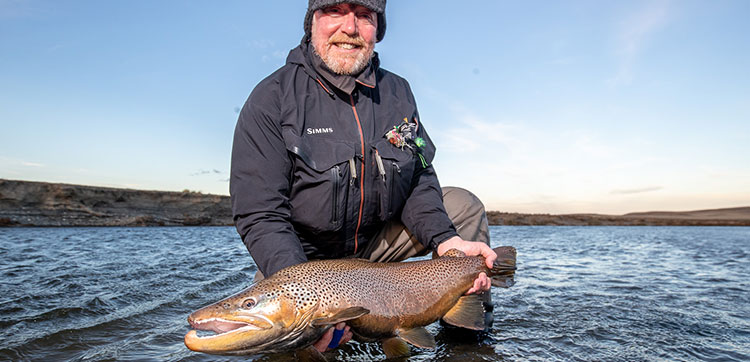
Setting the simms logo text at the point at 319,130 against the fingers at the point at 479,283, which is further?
the simms logo text at the point at 319,130

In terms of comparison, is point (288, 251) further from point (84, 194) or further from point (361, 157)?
point (84, 194)

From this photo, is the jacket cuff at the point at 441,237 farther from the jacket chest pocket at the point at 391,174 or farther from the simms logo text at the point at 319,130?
the simms logo text at the point at 319,130

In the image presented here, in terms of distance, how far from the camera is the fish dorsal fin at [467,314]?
3.00 m

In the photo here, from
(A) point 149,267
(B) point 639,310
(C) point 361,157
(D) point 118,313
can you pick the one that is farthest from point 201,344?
(A) point 149,267

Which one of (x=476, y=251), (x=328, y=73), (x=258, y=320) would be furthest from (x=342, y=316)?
(x=328, y=73)

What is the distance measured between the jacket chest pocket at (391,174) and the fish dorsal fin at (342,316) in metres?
1.18

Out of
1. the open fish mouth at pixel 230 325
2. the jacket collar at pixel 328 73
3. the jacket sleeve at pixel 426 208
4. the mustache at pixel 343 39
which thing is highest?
the mustache at pixel 343 39

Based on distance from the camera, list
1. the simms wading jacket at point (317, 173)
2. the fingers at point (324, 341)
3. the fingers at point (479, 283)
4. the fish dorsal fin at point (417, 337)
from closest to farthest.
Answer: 1. the fingers at point (324, 341)
2. the fish dorsal fin at point (417, 337)
3. the simms wading jacket at point (317, 173)
4. the fingers at point (479, 283)

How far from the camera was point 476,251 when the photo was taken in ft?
10.7

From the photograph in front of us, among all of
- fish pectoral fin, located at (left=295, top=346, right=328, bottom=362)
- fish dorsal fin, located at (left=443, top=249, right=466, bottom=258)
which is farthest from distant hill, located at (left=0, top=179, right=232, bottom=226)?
fish dorsal fin, located at (left=443, top=249, right=466, bottom=258)

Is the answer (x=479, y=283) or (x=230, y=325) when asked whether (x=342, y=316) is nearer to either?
(x=230, y=325)

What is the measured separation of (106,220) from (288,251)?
28180 mm

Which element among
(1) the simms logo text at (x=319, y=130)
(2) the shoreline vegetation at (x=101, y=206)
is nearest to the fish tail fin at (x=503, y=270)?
(1) the simms logo text at (x=319, y=130)

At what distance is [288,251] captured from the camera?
8.87 feet
